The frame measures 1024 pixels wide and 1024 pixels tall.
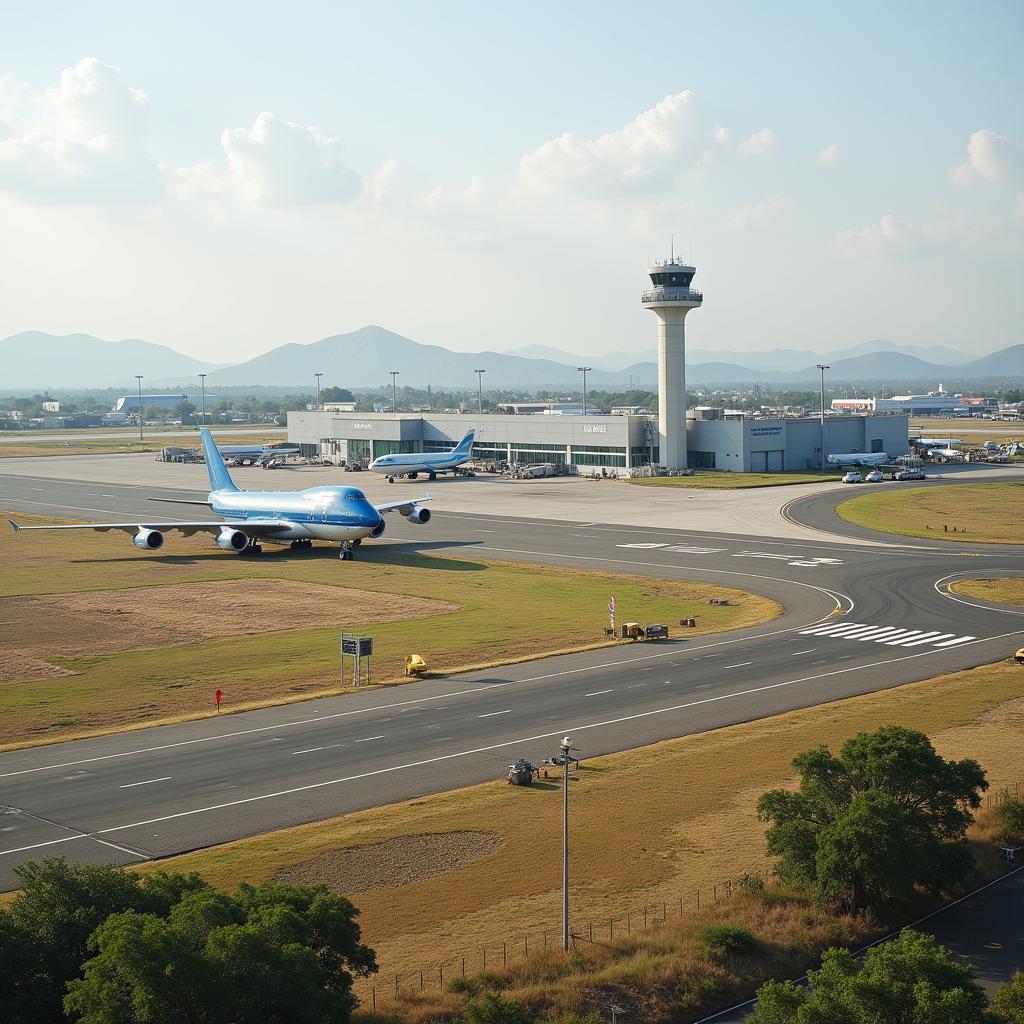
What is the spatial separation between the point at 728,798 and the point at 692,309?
14313 cm

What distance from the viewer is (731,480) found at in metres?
170

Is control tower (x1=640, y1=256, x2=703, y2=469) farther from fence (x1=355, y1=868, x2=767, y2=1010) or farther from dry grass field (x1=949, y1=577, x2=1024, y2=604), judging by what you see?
fence (x1=355, y1=868, x2=767, y2=1010)

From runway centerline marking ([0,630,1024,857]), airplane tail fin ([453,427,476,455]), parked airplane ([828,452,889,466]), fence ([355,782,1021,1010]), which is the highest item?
airplane tail fin ([453,427,476,455])

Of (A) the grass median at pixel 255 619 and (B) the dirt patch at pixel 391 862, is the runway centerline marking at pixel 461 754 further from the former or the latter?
(A) the grass median at pixel 255 619

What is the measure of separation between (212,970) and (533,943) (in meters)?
11.5

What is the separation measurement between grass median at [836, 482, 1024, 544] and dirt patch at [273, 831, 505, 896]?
85.2 meters

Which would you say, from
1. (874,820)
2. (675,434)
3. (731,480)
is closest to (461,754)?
(874,820)

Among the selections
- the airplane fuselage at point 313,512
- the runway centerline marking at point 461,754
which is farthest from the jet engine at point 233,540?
the runway centerline marking at point 461,754

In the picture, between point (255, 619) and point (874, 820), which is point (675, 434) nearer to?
point (255, 619)

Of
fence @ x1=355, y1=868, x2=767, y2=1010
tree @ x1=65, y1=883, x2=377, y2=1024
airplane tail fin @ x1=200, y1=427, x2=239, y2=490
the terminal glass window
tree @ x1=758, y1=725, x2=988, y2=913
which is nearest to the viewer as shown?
tree @ x1=65, y1=883, x2=377, y2=1024

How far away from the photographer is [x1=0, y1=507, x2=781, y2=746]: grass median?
202ft

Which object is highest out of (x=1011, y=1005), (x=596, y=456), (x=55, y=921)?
(x=596, y=456)

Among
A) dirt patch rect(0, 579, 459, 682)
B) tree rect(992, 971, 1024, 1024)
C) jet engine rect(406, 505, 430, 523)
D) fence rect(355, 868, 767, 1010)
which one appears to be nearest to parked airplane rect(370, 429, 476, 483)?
jet engine rect(406, 505, 430, 523)

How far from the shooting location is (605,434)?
188375 millimetres
